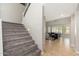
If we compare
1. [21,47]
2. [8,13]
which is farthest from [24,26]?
[21,47]

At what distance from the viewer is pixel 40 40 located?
4.14 metres

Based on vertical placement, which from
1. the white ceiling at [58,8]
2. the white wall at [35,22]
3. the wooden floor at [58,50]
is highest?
the white ceiling at [58,8]

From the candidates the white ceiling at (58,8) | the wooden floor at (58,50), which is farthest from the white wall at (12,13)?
the wooden floor at (58,50)

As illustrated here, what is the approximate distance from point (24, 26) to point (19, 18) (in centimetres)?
78

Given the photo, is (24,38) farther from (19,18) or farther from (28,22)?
(19,18)

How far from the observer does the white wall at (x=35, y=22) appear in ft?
13.5

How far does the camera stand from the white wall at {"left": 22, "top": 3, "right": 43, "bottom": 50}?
13.5 feet

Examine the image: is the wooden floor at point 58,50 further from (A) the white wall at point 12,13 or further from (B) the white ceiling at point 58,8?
(A) the white wall at point 12,13

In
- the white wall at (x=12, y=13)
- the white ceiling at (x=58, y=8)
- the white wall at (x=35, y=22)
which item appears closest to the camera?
the white ceiling at (x=58, y=8)

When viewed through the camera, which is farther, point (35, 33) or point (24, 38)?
point (35, 33)

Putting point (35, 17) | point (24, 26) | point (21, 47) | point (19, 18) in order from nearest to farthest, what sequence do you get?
1. point (21, 47)
2. point (35, 17)
3. point (24, 26)
4. point (19, 18)

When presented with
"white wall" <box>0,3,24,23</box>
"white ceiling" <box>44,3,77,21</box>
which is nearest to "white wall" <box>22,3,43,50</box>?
"white ceiling" <box>44,3,77,21</box>

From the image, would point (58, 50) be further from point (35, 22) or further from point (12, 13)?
point (12, 13)

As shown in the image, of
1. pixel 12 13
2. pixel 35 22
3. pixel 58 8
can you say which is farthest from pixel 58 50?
pixel 12 13
